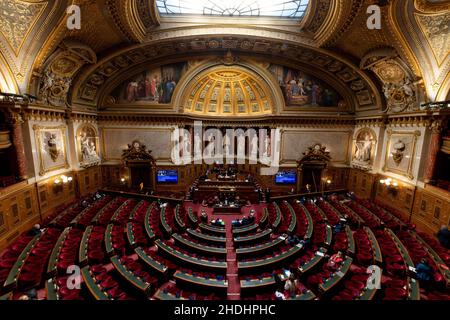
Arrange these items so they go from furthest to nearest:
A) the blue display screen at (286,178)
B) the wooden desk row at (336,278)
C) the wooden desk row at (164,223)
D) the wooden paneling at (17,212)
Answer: the blue display screen at (286,178) < the wooden desk row at (164,223) < the wooden paneling at (17,212) < the wooden desk row at (336,278)

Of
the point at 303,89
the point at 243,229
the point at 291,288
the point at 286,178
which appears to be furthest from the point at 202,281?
the point at 303,89

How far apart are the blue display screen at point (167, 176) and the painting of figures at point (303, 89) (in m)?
14.0

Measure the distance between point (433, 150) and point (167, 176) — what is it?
70.2 feet

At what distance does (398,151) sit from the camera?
47.7ft

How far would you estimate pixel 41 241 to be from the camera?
9.32 m

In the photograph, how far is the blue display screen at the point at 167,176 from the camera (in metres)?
19.7

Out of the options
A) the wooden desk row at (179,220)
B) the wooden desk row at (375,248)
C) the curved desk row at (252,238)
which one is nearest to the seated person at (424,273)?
the wooden desk row at (375,248)

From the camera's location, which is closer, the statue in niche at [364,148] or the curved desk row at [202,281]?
the curved desk row at [202,281]

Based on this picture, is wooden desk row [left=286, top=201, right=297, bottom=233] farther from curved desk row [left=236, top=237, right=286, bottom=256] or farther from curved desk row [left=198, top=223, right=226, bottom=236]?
curved desk row [left=198, top=223, right=226, bottom=236]

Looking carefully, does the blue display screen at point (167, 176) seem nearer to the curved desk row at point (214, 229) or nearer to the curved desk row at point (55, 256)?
the curved desk row at point (214, 229)

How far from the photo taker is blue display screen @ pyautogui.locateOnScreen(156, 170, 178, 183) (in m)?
19.7

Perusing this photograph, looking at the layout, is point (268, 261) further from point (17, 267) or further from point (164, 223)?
point (17, 267)

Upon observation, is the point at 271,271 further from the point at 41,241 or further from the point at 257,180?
the point at 257,180

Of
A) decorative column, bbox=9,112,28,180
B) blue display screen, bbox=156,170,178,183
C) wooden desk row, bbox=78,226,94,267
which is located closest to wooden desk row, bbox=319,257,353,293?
wooden desk row, bbox=78,226,94,267
